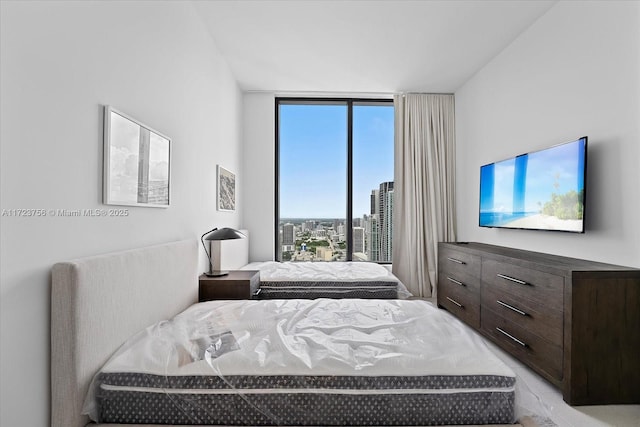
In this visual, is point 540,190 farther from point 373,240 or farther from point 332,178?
point 332,178

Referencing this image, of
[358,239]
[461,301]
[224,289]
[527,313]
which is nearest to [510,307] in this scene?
[527,313]

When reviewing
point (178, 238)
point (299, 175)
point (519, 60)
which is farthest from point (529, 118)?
point (178, 238)

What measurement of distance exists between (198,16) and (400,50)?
1.92 meters

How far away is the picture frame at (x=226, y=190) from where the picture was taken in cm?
344

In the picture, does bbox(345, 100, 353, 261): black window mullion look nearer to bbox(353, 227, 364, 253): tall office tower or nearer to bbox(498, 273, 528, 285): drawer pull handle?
bbox(353, 227, 364, 253): tall office tower

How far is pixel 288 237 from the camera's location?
4848 mm

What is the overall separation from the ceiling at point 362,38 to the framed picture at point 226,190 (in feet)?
4.04

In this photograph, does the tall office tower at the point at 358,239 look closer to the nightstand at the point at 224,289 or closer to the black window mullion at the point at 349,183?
the black window mullion at the point at 349,183

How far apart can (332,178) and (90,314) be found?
12.5 feet

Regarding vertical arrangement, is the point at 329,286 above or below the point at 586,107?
below

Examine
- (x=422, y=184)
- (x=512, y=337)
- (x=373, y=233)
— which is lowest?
(x=512, y=337)

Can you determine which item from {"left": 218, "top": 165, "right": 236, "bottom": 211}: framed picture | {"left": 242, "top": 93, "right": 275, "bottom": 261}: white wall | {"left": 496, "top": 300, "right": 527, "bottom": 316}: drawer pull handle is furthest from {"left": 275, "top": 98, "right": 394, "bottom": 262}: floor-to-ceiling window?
{"left": 496, "top": 300, "right": 527, "bottom": 316}: drawer pull handle

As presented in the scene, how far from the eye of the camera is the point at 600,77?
2.29m

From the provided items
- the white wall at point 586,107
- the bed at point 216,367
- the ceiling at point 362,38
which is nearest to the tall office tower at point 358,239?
the white wall at point 586,107
